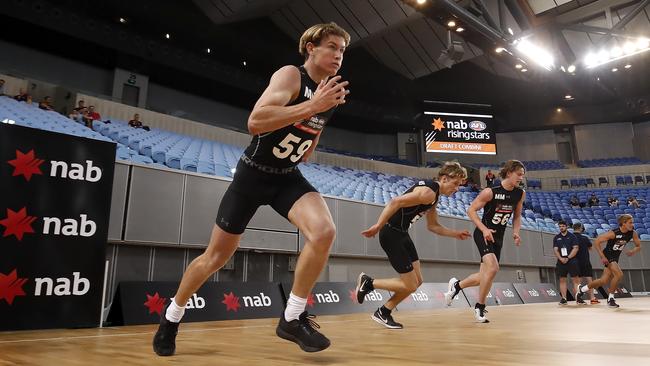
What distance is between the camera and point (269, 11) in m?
19.2

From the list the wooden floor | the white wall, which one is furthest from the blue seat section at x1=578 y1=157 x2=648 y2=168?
the wooden floor

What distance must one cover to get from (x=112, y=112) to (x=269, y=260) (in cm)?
1056

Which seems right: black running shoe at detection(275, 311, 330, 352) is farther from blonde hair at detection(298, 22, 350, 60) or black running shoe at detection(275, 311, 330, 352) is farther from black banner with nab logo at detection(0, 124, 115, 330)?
black banner with nab logo at detection(0, 124, 115, 330)

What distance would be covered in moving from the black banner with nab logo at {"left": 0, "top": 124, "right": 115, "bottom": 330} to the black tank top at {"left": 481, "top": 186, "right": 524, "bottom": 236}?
4.44 metres

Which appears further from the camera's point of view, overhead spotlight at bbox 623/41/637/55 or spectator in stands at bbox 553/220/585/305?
overhead spotlight at bbox 623/41/637/55

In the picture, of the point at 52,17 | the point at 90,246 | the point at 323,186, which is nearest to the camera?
the point at 90,246

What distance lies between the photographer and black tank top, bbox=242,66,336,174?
2.39 meters

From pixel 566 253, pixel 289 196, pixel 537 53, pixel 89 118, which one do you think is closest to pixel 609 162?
pixel 537 53

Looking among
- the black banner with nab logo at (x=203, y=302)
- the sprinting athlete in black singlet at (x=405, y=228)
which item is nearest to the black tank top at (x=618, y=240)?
the sprinting athlete in black singlet at (x=405, y=228)

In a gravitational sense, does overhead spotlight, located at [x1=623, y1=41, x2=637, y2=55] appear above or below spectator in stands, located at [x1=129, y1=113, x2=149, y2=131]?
above

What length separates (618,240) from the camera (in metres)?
8.30

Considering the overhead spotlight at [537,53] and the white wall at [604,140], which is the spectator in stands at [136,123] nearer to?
the overhead spotlight at [537,53]

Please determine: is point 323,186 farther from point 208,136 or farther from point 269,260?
point 208,136

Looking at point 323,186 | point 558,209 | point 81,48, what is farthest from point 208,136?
point 558,209
